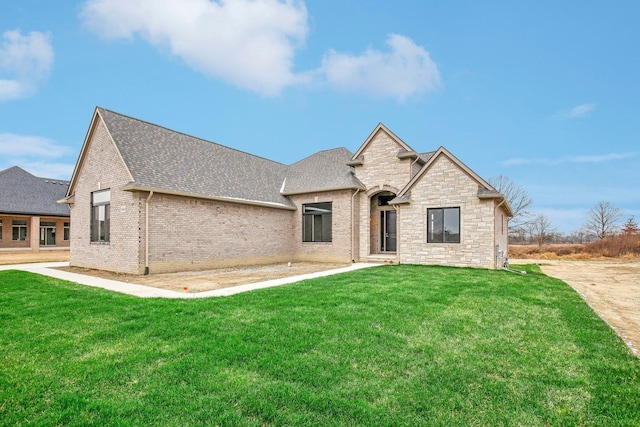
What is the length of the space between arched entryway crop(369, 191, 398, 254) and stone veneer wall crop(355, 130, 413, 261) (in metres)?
0.82

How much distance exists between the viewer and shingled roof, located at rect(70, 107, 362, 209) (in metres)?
13.6

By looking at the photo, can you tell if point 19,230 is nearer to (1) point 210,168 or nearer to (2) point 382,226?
(1) point 210,168

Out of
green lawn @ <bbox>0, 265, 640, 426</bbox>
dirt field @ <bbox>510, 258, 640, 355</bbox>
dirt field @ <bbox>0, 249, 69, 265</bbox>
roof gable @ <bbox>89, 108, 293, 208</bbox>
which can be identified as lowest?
dirt field @ <bbox>0, 249, 69, 265</bbox>

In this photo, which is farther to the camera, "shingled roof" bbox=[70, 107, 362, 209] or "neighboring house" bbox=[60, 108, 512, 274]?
"shingled roof" bbox=[70, 107, 362, 209]

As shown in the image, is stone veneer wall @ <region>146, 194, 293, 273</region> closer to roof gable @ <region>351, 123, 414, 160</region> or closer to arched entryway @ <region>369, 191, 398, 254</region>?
arched entryway @ <region>369, 191, 398, 254</region>

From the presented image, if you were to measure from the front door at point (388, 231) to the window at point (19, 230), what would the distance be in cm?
3295

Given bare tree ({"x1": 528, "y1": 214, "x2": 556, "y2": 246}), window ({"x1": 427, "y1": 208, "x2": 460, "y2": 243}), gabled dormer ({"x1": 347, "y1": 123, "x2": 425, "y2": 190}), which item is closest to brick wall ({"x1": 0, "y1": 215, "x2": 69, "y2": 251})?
gabled dormer ({"x1": 347, "y1": 123, "x2": 425, "y2": 190})

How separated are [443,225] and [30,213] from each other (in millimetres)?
33384

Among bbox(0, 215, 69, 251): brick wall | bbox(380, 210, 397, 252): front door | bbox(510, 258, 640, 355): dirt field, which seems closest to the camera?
bbox(510, 258, 640, 355): dirt field

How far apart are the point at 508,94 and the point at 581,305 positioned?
19.8 meters

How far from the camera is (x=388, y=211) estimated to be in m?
18.6

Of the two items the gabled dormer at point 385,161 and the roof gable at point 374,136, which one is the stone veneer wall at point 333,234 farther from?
the roof gable at point 374,136

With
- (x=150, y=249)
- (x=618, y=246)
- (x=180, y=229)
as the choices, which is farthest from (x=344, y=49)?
(x=618, y=246)

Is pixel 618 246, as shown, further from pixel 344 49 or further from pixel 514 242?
pixel 344 49
